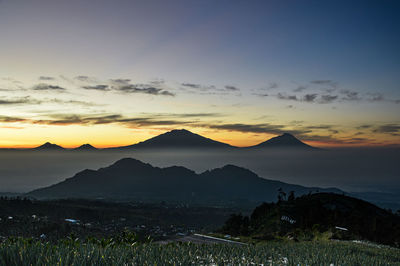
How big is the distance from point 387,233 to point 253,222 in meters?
18.4

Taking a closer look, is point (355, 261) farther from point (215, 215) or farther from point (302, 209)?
point (215, 215)

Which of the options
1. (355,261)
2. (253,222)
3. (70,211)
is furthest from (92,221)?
(355,261)

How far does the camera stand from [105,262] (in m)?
7.03

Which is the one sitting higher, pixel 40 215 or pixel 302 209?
pixel 302 209

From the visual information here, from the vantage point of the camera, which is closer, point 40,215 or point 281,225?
point 281,225

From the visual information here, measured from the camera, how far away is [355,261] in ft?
34.5

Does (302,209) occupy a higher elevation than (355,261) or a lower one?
lower

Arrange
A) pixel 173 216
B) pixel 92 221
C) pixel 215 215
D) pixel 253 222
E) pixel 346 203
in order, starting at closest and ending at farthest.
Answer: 1. pixel 253 222
2. pixel 346 203
3. pixel 92 221
4. pixel 173 216
5. pixel 215 215

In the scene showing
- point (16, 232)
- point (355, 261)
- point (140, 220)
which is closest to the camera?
point (355, 261)

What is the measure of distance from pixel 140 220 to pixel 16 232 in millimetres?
62489

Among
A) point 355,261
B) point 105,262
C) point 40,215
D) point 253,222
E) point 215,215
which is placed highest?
point 105,262

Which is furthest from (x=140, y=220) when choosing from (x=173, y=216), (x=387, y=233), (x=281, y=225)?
(x=387, y=233)

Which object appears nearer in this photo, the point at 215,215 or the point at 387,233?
the point at 387,233

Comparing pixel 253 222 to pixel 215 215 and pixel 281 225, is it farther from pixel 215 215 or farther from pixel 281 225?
pixel 215 215
